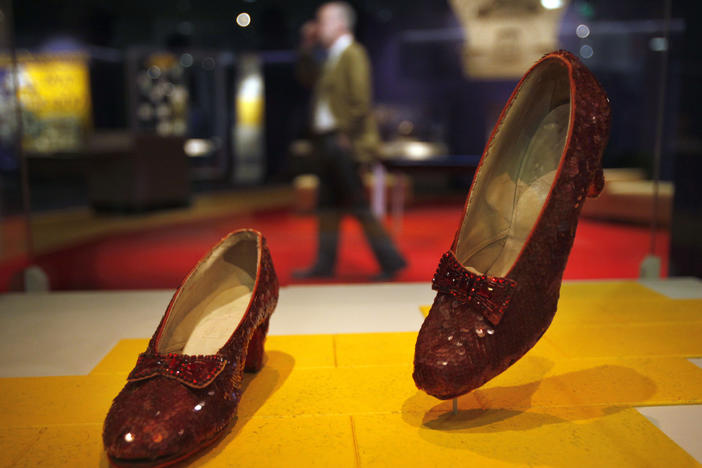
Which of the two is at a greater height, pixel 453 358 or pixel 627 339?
pixel 453 358

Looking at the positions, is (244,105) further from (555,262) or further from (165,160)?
(555,262)

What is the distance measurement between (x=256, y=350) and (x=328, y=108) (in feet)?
6.30

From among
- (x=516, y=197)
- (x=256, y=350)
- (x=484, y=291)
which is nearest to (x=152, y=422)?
(x=256, y=350)

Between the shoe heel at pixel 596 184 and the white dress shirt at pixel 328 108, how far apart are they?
1.99 meters

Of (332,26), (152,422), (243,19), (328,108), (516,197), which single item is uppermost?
(243,19)

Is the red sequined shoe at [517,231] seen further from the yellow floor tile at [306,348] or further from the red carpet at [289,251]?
the red carpet at [289,251]

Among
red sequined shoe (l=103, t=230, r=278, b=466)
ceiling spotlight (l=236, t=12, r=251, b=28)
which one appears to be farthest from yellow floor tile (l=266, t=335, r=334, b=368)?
ceiling spotlight (l=236, t=12, r=251, b=28)

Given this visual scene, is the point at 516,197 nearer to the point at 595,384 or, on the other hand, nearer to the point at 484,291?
the point at 484,291

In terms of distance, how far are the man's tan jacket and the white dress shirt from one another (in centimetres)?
2

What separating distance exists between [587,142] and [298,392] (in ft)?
2.30

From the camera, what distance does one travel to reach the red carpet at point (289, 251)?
3.34 metres

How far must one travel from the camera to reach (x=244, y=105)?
15.8 ft

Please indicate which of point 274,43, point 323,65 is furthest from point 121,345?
A: point 274,43

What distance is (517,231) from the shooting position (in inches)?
46.4
